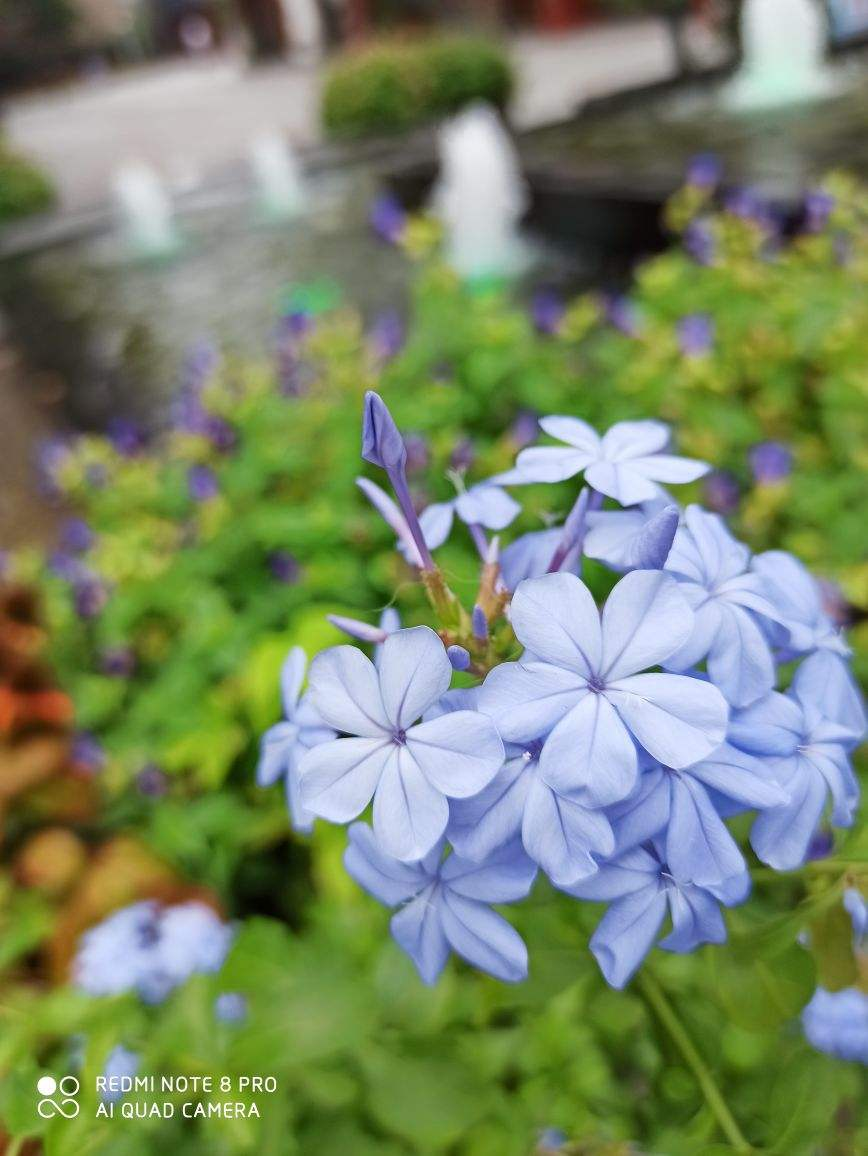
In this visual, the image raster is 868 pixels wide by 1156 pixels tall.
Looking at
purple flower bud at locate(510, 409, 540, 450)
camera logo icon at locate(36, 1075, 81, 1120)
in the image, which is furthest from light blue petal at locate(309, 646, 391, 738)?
purple flower bud at locate(510, 409, 540, 450)

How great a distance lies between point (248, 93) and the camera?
16.6 meters

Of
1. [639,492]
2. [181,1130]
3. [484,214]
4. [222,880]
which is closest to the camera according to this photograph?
[639,492]

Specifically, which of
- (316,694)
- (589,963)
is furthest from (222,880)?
(316,694)

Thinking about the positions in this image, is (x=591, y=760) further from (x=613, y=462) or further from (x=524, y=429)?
(x=524, y=429)

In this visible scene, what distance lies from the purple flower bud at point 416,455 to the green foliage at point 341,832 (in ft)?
0.08

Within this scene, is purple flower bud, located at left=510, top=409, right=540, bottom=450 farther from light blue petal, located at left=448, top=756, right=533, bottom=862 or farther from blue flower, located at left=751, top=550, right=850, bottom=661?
light blue petal, located at left=448, top=756, right=533, bottom=862

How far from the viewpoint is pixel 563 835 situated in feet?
1.76

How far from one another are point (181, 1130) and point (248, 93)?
1852cm

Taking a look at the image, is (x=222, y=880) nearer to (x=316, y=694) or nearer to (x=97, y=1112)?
(x=97, y=1112)

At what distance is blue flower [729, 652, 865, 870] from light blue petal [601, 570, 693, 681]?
9 centimetres

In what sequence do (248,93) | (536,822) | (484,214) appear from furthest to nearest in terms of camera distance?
(248,93) → (484,214) → (536,822)

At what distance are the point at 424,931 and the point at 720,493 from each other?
5.11 ft

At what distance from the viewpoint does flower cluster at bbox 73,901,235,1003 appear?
3.64ft

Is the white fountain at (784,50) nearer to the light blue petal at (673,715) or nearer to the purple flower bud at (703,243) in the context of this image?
the purple flower bud at (703,243)
